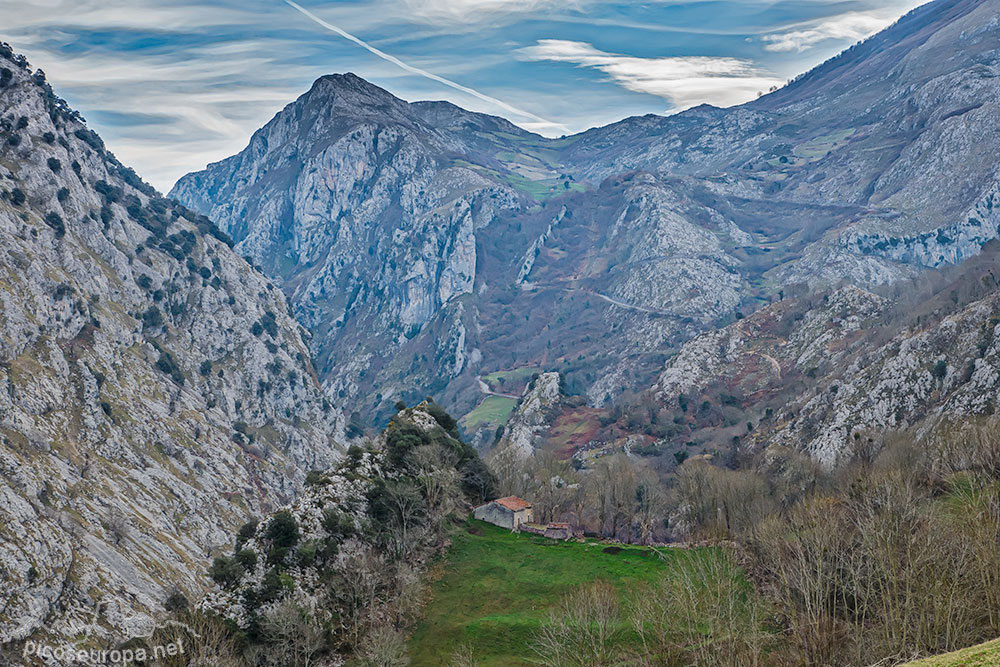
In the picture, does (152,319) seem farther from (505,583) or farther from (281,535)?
(505,583)

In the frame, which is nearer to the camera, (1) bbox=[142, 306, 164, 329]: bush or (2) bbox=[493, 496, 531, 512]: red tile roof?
(2) bbox=[493, 496, 531, 512]: red tile roof

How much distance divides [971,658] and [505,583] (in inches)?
1737

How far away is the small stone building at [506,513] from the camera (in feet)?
254

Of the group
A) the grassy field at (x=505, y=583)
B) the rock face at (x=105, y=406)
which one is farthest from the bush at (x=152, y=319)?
the grassy field at (x=505, y=583)

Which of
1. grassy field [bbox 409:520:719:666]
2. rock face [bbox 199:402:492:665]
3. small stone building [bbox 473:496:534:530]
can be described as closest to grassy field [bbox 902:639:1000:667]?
grassy field [bbox 409:520:719:666]

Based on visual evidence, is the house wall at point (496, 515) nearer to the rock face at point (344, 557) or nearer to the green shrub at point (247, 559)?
the rock face at point (344, 557)

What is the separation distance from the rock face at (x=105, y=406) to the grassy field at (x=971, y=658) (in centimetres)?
8541

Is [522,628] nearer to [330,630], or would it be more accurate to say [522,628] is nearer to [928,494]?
[330,630]

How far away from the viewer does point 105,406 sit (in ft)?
405

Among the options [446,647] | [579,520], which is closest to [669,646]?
[446,647]

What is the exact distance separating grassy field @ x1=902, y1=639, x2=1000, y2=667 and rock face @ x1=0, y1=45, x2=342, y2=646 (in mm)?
85413

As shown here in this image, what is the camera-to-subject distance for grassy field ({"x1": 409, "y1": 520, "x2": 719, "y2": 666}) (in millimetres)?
52812

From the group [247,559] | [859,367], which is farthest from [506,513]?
[859,367]

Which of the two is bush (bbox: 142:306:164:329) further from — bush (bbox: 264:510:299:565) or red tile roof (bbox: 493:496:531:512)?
red tile roof (bbox: 493:496:531:512)
